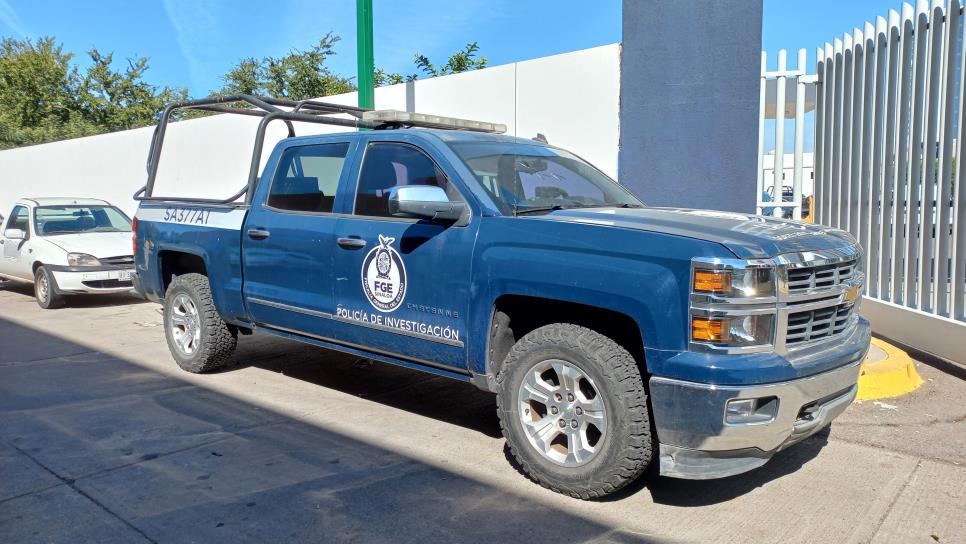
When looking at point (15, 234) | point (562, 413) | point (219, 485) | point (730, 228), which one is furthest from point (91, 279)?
point (730, 228)

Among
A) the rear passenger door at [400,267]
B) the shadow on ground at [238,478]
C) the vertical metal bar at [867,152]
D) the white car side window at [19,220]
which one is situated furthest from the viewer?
the white car side window at [19,220]

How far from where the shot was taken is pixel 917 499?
3953 mm


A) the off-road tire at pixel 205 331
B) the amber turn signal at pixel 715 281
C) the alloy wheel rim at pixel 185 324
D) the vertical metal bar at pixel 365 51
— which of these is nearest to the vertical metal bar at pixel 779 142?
the vertical metal bar at pixel 365 51

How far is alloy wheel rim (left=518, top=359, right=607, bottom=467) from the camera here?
382cm

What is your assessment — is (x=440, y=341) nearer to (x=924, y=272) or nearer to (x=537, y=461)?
(x=537, y=461)

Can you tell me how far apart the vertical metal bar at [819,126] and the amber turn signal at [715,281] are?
231 inches

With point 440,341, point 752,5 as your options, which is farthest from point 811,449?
point 752,5

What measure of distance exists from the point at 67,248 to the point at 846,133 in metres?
10.2

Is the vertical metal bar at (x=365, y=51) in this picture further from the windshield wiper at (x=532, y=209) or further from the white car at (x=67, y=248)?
the windshield wiper at (x=532, y=209)

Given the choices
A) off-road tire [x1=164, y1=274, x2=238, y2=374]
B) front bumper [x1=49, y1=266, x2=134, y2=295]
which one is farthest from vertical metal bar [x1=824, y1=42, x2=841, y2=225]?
front bumper [x1=49, y1=266, x2=134, y2=295]

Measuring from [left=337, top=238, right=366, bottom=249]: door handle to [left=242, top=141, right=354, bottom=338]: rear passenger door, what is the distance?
10cm

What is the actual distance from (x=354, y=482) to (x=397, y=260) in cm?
135

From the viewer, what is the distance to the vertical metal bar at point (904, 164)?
6.81m

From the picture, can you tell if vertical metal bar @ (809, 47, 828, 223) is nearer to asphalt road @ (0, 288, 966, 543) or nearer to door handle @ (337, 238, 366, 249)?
asphalt road @ (0, 288, 966, 543)
